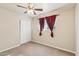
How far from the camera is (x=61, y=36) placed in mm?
1870

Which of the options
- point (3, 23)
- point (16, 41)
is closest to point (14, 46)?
point (16, 41)

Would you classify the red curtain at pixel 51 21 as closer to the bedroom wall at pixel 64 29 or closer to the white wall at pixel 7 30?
the bedroom wall at pixel 64 29

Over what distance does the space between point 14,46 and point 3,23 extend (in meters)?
0.88

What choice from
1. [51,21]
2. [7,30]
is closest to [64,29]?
[51,21]

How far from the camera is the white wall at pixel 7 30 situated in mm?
2100

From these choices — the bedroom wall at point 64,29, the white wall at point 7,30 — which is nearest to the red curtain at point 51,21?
the bedroom wall at point 64,29

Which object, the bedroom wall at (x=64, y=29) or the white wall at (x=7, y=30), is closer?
the bedroom wall at (x=64, y=29)

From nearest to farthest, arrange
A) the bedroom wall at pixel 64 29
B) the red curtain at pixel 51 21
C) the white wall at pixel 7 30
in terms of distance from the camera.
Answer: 1. the bedroom wall at pixel 64 29
2. the red curtain at pixel 51 21
3. the white wall at pixel 7 30

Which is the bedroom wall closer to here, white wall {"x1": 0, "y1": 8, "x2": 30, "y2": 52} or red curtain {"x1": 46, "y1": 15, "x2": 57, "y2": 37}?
red curtain {"x1": 46, "y1": 15, "x2": 57, "y2": 37}

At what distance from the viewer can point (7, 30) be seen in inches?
88.0

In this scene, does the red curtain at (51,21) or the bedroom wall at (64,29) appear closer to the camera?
the bedroom wall at (64,29)

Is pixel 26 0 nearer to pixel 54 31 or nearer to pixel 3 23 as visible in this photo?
pixel 54 31

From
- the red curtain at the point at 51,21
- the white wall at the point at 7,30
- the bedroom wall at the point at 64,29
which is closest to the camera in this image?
the bedroom wall at the point at 64,29

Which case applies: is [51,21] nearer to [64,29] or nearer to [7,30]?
[64,29]
